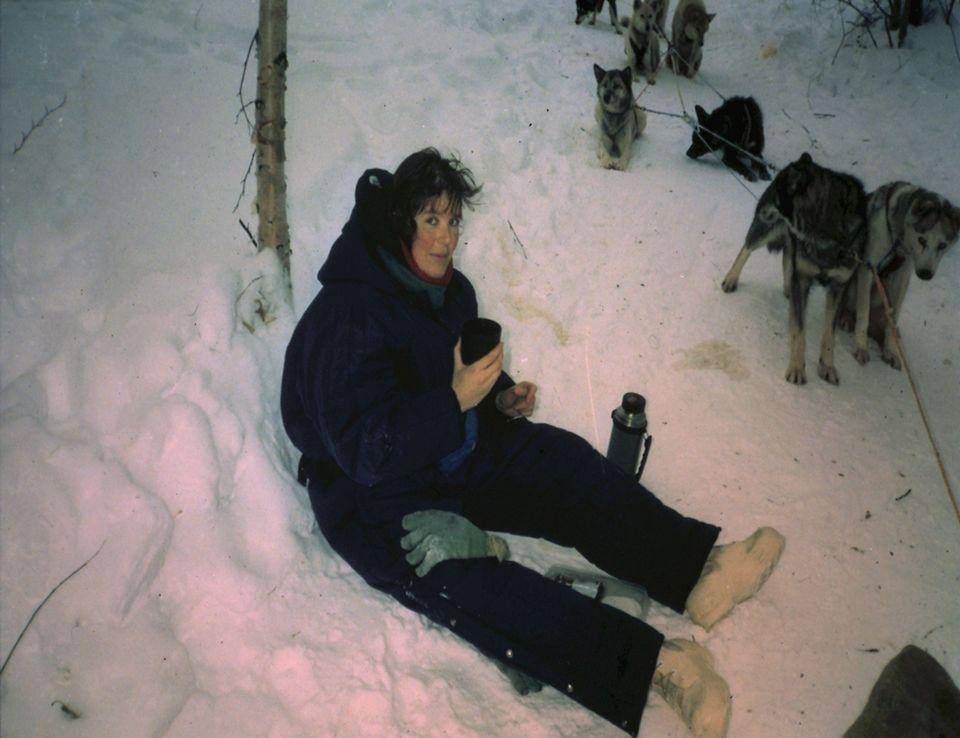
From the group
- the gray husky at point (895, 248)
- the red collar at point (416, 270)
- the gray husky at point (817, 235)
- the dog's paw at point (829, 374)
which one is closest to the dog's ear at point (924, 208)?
the gray husky at point (895, 248)

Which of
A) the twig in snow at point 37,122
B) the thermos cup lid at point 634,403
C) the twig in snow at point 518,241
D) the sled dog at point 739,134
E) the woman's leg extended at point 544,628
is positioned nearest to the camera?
the woman's leg extended at point 544,628

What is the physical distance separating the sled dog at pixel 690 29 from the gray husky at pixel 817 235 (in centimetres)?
430

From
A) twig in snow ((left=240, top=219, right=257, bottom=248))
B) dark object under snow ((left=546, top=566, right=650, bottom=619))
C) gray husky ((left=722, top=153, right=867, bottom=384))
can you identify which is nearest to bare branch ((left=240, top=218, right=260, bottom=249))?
twig in snow ((left=240, top=219, right=257, bottom=248))

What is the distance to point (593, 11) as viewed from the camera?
26.1 ft

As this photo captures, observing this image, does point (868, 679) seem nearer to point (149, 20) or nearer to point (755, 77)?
point (149, 20)

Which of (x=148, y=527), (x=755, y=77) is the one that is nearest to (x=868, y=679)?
(x=148, y=527)

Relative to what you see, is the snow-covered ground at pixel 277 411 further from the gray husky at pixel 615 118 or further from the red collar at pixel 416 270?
the red collar at pixel 416 270

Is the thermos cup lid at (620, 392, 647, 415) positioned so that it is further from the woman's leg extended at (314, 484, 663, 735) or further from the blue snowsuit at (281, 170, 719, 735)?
the woman's leg extended at (314, 484, 663, 735)

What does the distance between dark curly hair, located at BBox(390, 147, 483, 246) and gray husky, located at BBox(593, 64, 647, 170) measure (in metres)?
3.71

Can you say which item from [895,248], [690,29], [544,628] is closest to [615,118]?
[690,29]

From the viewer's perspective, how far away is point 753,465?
293 cm

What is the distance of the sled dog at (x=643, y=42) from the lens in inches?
265

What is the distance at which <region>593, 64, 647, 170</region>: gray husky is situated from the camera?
529 centimetres

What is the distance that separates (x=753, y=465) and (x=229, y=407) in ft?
8.22
